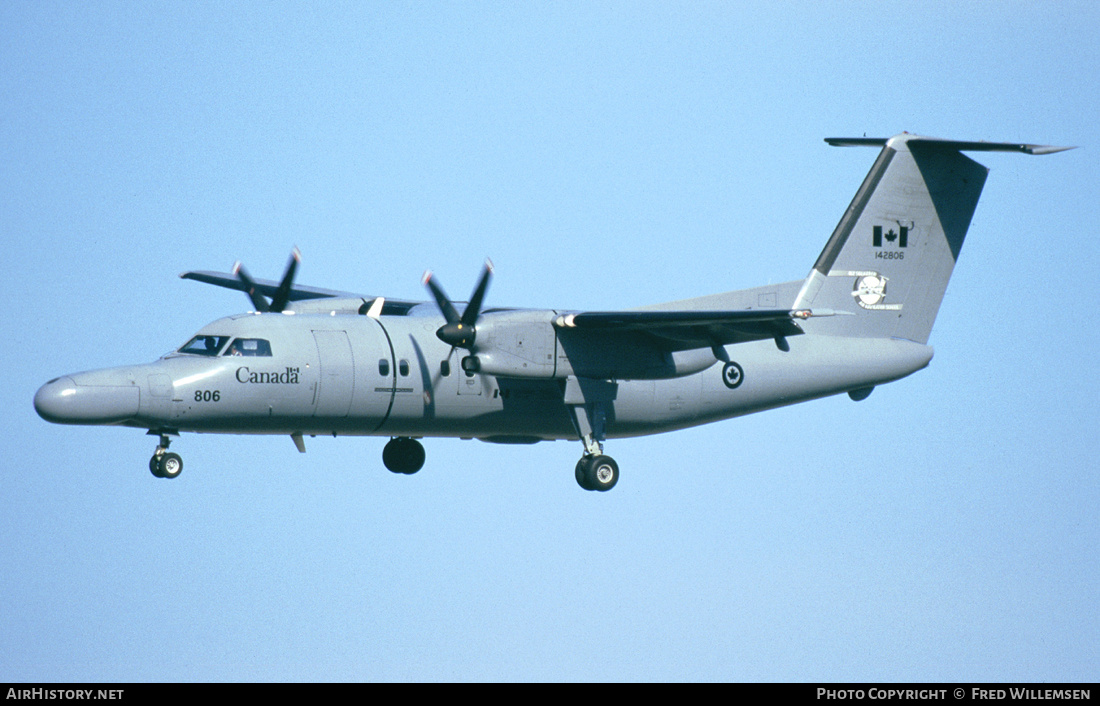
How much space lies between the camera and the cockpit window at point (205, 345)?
65.6 ft

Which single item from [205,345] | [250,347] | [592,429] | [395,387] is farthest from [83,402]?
[592,429]

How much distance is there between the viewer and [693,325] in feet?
Answer: 67.8

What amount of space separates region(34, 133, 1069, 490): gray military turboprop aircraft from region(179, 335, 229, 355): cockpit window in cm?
3

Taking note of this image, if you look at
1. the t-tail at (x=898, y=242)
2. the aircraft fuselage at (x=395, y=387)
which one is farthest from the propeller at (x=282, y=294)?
the t-tail at (x=898, y=242)

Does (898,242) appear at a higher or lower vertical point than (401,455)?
higher

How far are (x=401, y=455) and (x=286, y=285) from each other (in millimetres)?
3625

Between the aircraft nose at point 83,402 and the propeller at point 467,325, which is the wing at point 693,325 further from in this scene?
the aircraft nose at point 83,402

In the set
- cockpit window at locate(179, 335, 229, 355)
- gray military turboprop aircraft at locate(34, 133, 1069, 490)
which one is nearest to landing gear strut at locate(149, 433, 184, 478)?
gray military turboprop aircraft at locate(34, 133, 1069, 490)

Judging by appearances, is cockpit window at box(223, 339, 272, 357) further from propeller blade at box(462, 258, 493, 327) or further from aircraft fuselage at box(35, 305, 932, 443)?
propeller blade at box(462, 258, 493, 327)

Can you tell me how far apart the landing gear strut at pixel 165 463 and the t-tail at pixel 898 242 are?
10.7 meters

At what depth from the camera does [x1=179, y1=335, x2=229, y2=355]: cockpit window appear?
2000 cm

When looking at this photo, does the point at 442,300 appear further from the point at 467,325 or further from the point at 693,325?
the point at 693,325
